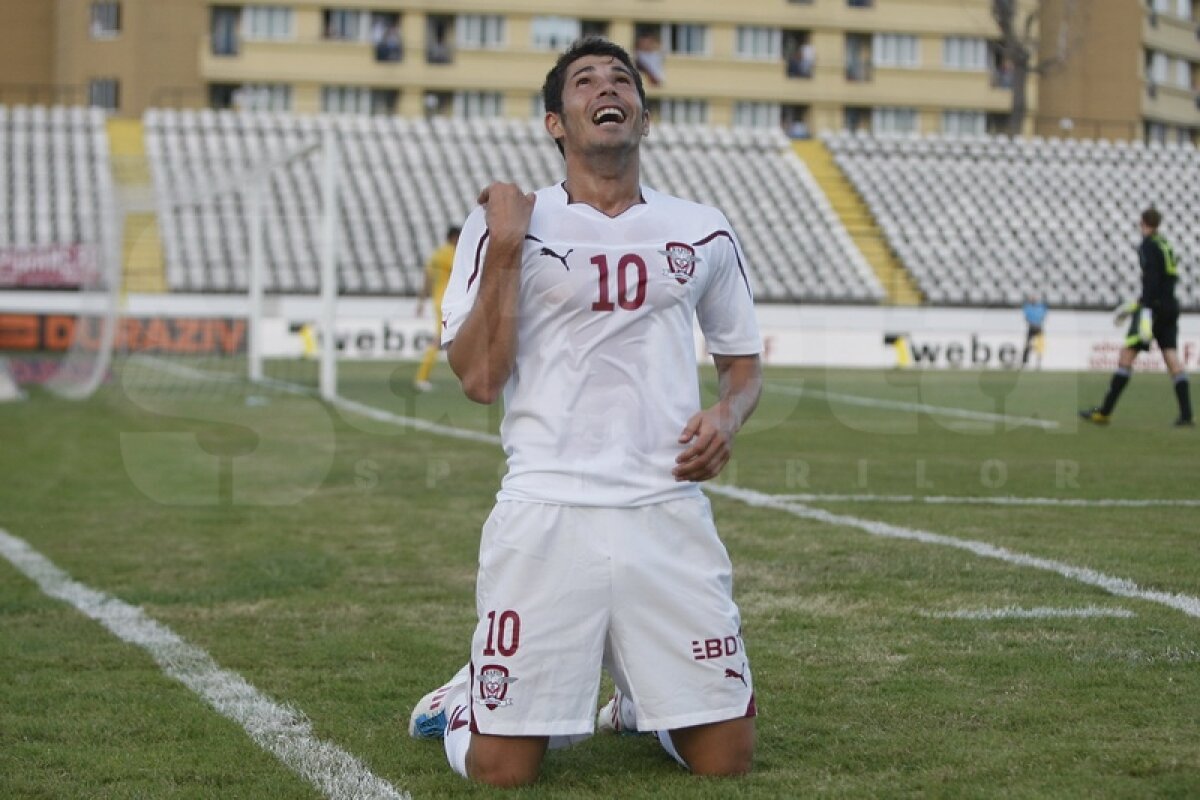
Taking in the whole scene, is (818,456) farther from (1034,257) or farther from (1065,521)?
(1034,257)

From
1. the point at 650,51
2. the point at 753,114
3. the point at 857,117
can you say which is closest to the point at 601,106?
the point at 650,51

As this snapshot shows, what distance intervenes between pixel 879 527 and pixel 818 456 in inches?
165

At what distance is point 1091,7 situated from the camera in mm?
68625

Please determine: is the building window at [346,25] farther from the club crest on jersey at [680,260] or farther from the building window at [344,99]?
the club crest on jersey at [680,260]

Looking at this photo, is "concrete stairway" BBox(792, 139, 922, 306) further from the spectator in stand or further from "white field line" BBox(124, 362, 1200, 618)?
"white field line" BBox(124, 362, 1200, 618)

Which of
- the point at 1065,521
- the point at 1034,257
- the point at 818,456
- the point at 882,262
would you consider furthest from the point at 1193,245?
the point at 1065,521

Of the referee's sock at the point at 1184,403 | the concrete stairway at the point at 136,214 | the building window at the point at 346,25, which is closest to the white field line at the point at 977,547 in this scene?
the referee's sock at the point at 1184,403

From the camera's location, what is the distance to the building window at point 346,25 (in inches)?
2276

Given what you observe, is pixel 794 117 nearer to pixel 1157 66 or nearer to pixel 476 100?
pixel 476 100

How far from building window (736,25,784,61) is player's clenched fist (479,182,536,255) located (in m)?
57.6

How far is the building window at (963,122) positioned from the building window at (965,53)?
1598 millimetres

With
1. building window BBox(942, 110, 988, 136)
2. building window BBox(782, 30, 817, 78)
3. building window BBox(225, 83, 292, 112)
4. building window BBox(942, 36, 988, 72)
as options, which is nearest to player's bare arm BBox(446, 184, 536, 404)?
building window BBox(225, 83, 292, 112)

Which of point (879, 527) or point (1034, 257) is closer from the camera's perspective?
point (879, 527)

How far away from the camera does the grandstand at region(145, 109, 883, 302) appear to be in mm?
32750
